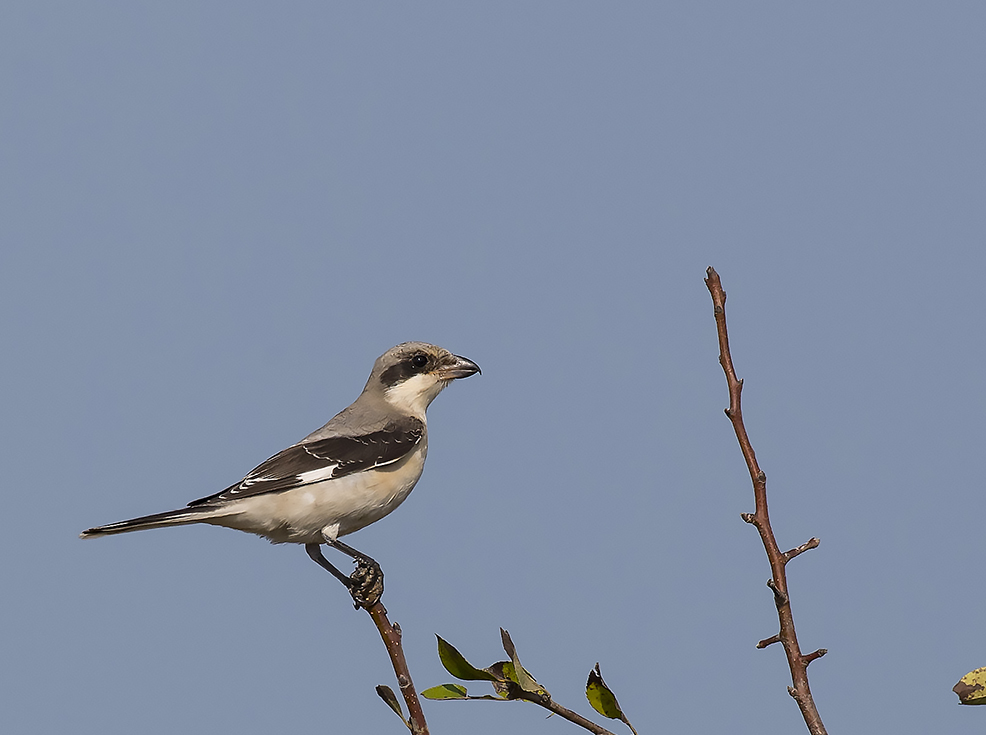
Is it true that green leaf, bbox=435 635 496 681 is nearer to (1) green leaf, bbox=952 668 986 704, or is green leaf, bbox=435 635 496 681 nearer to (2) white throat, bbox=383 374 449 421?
(1) green leaf, bbox=952 668 986 704

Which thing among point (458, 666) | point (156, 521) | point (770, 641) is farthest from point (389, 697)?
point (156, 521)

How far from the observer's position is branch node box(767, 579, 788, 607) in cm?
215

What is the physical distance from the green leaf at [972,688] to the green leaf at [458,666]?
1049 mm

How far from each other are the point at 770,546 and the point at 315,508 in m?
3.18

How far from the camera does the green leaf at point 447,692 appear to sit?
245 centimetres

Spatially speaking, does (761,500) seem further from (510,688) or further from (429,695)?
(429,695)

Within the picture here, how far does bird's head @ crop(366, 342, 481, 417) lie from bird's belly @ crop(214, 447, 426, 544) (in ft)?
2.93

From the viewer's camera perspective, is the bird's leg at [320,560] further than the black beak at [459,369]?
No

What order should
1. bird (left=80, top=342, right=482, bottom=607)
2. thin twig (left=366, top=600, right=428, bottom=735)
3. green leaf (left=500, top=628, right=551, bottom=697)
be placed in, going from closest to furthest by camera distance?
green leaf (left=500, top=628, right=551, bottom=697), thin twig (left=366, top=600, right=428, bottom=735), bird (left=80, top=342, right=482, bottom=607)

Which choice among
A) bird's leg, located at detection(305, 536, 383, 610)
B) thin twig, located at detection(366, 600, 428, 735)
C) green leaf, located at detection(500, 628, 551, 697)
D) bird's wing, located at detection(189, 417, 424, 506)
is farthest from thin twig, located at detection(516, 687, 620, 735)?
bird's wing, located at detection(189, 417, 424, 506)

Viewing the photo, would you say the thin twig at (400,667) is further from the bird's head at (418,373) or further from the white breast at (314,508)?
the bird's head at (418,373)

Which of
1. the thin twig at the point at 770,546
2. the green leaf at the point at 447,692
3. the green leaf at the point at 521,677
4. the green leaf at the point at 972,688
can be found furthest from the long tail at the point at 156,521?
the green leaf at the point at 972,688

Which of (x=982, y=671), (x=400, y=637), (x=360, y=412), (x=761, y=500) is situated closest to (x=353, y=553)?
(x=360, y=412)

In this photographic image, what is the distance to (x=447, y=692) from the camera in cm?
245
